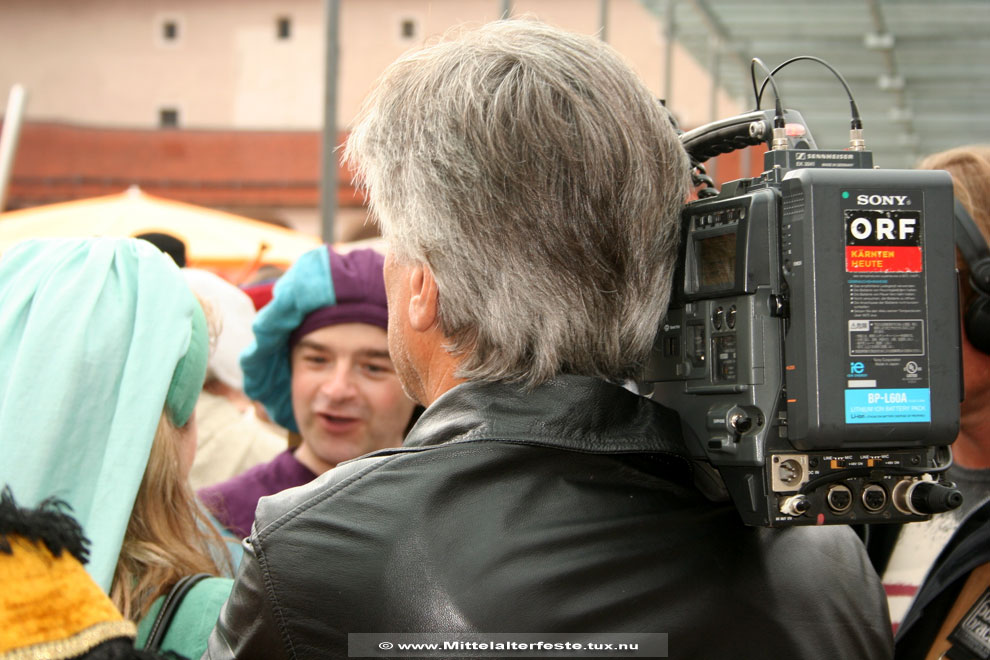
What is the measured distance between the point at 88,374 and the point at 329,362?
148 cm

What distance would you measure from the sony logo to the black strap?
111cm

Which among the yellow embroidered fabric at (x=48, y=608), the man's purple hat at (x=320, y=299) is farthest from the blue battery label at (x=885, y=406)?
the man's purple hat at (x=320, y=299)

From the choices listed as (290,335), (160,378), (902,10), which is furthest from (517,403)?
(902,10)

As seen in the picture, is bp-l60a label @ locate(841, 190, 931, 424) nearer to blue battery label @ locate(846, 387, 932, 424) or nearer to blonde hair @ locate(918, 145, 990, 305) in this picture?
blue battery label @ locate(846, 387, 932, 424)

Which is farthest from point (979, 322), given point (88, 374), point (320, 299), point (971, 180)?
point (320, 299)

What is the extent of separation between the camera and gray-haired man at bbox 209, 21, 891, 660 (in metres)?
1.38

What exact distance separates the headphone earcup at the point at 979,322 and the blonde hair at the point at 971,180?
0.14 ft

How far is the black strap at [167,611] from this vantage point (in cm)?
180

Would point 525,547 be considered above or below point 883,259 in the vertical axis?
below

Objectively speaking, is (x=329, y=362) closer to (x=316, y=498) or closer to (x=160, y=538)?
(x=160, y=538)

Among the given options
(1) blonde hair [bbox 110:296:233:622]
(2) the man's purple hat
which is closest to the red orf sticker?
(1) blonde hair [bbox 110:296:233:622]

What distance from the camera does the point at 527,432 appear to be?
4.81ft

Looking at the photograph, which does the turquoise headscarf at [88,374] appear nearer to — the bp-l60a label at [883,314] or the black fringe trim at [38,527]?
the black fringe trim at [38,527]

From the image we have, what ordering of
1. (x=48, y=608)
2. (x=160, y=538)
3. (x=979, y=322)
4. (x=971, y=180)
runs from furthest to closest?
1. (x=971, y=180)
2. (x=979, y=322)
3. (x=160, y=538)
4. (x=48, y=608)
